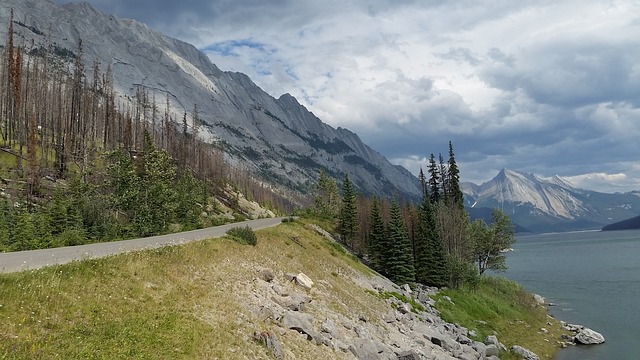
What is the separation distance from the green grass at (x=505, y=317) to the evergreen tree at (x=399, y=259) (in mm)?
6031

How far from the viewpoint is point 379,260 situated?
73.4 metres

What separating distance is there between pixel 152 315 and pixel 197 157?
15738 centimetres

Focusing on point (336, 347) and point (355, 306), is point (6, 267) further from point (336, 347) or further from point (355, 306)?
point (355, 306)

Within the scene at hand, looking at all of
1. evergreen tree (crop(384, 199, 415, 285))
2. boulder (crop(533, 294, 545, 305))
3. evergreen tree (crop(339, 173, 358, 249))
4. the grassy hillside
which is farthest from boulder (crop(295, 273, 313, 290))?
boulder (crop(533, 294, 545, 305))

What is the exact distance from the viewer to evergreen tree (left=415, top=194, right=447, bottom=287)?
73438mm

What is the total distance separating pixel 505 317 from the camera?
61719 millimetres

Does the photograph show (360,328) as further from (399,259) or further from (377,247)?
(377,247)

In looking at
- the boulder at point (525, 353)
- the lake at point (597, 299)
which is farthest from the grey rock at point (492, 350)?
the lake at point (597, 299)

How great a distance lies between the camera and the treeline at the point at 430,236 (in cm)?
7092

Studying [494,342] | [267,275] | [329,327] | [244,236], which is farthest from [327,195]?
[329,327]

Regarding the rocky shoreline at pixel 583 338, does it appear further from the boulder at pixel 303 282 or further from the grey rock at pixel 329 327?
the grey rock at pixel 329 327

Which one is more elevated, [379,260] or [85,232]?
[85,232]

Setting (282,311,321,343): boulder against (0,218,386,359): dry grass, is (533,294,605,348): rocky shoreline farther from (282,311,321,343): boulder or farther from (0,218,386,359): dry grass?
(282,311,321,343): boulder

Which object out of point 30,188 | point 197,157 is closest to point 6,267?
point 30,188
